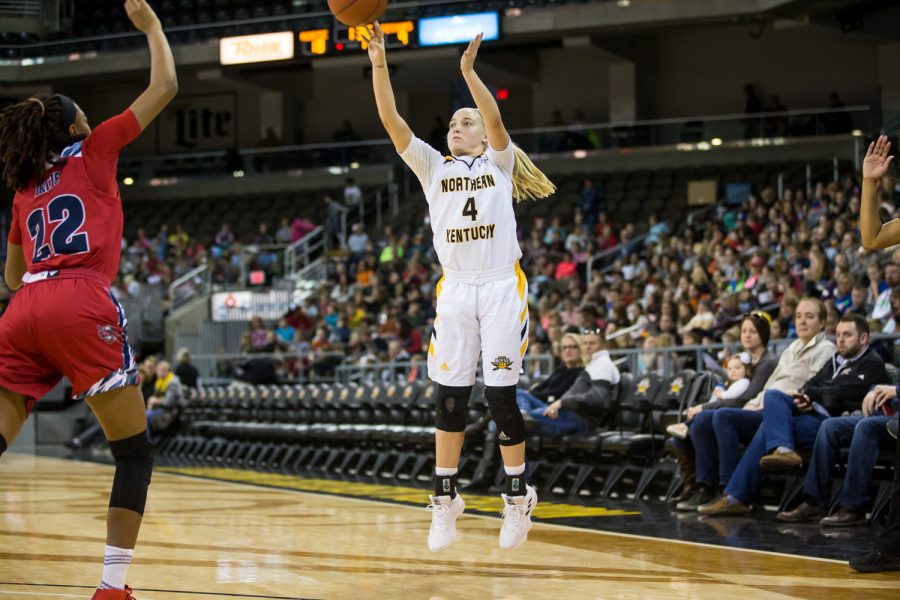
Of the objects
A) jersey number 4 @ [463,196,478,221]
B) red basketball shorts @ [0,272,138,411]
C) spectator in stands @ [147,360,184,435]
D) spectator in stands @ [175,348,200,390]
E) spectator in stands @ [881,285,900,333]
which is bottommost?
spectator in stands @ [147,360,184,435]

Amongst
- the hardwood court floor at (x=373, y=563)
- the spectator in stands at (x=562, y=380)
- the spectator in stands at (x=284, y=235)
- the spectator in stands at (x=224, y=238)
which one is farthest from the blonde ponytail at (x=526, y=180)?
the spectator in stands at (x=224, y=238)

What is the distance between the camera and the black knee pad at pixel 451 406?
5223mm

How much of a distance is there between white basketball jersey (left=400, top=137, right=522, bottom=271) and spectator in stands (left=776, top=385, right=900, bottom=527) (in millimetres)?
2480

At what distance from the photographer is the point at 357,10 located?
204 inches

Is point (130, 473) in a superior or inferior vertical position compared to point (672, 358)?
superior

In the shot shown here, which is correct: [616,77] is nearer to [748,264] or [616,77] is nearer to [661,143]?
[661,143]

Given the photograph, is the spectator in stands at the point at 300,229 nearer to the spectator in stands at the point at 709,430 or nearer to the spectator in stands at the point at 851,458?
the spectator in stands at the point at 709,430

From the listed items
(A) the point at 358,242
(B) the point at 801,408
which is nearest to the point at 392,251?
(A) the point at 358,242

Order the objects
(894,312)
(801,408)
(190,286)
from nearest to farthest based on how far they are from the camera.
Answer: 1. (801,408)
2. (894,312)
3. (190,286)

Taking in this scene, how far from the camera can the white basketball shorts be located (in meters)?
5.09

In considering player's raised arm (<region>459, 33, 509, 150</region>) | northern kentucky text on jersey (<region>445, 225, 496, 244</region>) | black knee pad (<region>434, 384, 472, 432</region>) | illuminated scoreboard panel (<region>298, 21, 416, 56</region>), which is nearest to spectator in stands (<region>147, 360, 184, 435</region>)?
illuminated scoreboard panel (<region>298, 21, 416, 56</region>)

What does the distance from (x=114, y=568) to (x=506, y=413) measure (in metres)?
1.92

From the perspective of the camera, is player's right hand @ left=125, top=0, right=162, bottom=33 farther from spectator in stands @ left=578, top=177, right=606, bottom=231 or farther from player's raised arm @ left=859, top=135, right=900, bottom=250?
spectator in stands @ left=578, top=177, right=606, bottom=231

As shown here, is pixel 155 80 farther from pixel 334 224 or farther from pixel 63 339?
pixel 334 224
